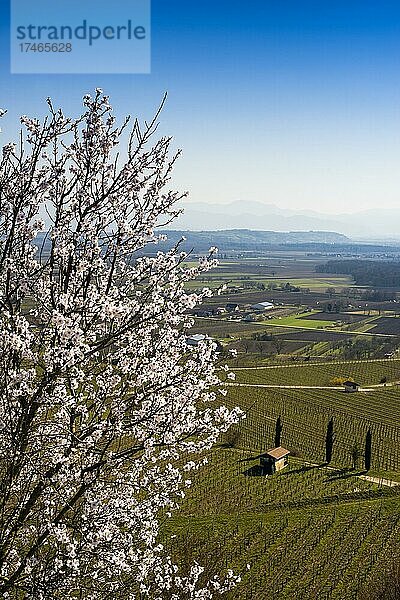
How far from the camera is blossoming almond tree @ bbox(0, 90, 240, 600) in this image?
5.11 meters

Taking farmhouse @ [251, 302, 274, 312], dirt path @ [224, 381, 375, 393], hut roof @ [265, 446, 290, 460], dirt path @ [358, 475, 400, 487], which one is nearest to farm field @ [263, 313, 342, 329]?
farmhouse @ [251, 302, 274, 312]

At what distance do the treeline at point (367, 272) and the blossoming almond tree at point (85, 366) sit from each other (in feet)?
448

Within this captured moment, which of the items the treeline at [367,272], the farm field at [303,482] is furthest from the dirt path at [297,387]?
the treeline at [367,272]

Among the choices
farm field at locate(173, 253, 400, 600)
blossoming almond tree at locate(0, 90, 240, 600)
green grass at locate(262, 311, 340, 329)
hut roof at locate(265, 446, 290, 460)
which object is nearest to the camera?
blossoming almond tree at locate(0, 90, 240, 600)

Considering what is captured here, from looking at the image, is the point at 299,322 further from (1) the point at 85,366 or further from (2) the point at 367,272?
(2) the point at 367,272

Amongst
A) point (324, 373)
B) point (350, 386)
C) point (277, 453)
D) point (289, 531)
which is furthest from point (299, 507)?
point (324, 373)

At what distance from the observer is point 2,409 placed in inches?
200

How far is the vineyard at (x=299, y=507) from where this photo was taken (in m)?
18.0

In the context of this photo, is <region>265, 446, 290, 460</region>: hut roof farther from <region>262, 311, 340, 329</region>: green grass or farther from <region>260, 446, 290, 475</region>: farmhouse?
<region>262, 311, 340, 329</region>: green grass

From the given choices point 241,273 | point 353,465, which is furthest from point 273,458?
point 241,273

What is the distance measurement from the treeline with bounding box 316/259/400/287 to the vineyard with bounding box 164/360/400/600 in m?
98.9

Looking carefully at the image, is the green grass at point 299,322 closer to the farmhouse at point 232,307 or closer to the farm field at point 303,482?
the farm field at point 303,482

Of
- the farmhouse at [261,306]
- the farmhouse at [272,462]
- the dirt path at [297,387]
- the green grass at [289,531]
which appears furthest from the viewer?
the farmhouse at [261,306]

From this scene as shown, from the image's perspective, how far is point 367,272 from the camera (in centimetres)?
15612
